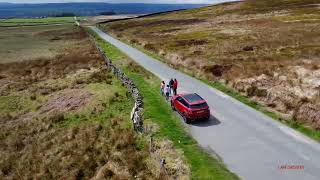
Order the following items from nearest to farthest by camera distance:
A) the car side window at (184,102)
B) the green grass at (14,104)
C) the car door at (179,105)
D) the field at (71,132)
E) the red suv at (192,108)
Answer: the field at (71,132) → the red suv at (192,108) → the car side window at (184,102) → the car door at (179,105) → the green grass at (14,104)

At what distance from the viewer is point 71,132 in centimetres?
3084

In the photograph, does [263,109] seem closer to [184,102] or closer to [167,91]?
[184,102]

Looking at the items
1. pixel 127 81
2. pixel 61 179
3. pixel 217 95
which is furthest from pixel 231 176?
pixel 127 81

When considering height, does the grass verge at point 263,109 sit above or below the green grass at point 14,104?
above

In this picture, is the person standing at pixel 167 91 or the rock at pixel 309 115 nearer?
the rock at pixel 309 115

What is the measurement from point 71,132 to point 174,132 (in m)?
8.56

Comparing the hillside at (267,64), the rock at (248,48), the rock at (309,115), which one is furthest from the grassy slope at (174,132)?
the rock at (248,48)

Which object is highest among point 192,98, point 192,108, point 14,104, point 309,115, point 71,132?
point 192,98

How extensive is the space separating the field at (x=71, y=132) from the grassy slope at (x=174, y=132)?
1209 mm

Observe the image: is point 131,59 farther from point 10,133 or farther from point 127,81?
point 10,133

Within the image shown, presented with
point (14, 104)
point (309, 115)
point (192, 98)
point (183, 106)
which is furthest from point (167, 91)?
point (14, 104)

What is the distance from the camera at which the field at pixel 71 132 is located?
2428 cm

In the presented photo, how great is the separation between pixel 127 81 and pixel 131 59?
764 inches

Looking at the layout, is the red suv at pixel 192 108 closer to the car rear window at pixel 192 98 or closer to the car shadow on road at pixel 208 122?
the car rear window at pixel 192 98
